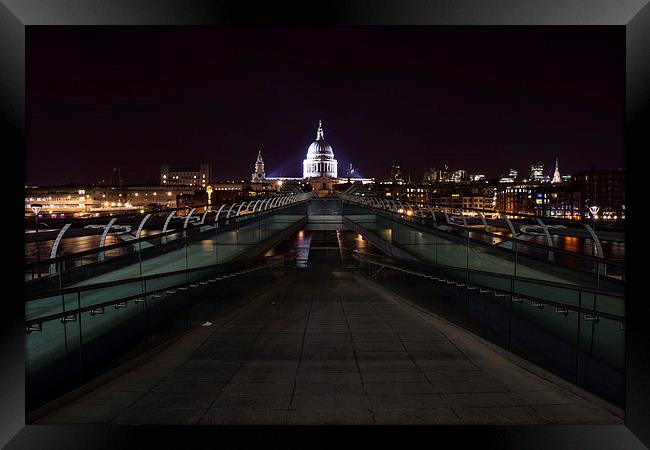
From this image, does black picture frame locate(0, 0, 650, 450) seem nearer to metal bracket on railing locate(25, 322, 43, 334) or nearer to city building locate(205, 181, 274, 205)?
metal bracket on railing locate(25, 322, 43, 334)

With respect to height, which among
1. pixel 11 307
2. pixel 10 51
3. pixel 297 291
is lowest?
pixel 297 291

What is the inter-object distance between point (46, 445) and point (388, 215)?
616 inches

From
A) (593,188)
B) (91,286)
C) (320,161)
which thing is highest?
(320,161)

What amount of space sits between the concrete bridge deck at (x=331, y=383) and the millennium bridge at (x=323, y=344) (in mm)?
21

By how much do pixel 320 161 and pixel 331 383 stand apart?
613 feet

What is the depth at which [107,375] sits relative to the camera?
17.6ft

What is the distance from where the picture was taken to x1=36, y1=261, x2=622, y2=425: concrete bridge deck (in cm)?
436

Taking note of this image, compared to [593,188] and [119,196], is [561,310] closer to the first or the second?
[119,196]

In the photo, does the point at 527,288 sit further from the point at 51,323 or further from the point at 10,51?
the point at 10,51

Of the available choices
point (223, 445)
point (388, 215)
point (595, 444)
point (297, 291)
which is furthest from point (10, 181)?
point (388, 215)

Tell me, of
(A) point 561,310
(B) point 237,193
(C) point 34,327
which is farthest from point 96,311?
(B) point 237,193
